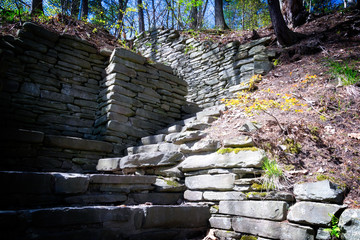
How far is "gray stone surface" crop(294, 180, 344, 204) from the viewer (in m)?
1.86

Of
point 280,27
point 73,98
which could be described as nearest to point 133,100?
point 73,98

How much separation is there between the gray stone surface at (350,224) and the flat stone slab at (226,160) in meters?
0.85

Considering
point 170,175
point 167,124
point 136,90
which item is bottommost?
point 170,175

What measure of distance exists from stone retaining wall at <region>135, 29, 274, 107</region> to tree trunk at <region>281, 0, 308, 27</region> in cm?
162

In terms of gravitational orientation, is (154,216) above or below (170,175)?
below

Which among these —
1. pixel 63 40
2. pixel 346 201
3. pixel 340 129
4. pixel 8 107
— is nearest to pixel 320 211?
pixel 346 201

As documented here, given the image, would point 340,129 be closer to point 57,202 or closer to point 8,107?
point 57,202

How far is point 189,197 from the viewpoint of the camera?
2.91 m

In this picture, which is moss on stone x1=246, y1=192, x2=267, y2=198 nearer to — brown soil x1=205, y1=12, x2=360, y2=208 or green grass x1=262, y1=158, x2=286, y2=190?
green grass x1=262, y1=158, x2=286, y2=190

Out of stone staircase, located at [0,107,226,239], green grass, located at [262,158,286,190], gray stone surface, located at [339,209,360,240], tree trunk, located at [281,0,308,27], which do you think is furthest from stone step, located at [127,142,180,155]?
tree trunk, located at [281,0,308,27]

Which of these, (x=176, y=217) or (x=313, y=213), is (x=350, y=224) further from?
(x=176, y=217)

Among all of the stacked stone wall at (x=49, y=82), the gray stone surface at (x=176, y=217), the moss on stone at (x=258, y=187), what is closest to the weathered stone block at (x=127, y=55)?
the stacked stone wall at (x=49, y=82)

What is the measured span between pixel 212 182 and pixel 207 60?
5.01 meters

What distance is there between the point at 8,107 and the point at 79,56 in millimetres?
1628
